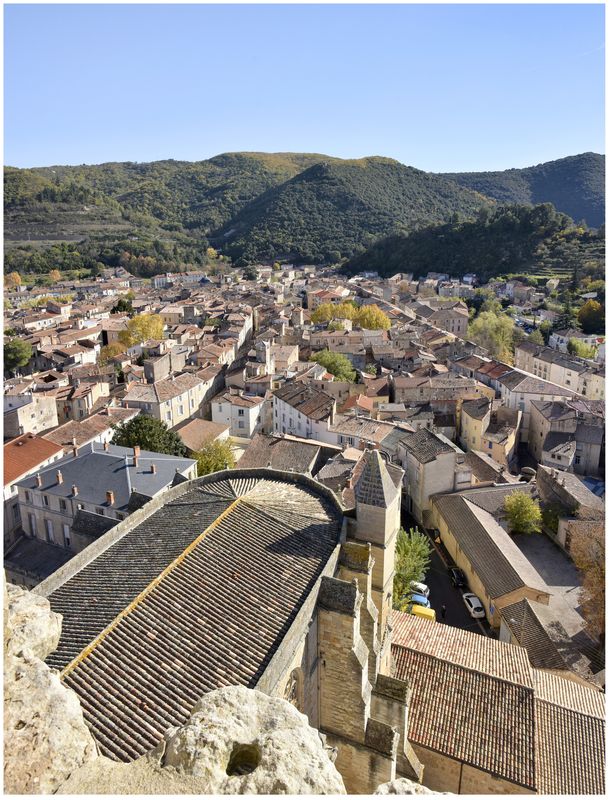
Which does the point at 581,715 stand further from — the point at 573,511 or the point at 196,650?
the point at 573,511

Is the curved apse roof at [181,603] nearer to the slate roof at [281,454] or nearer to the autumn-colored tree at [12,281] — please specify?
the slate roof at [281,454]

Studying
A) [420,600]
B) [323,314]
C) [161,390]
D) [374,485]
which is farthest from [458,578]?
[323,314]

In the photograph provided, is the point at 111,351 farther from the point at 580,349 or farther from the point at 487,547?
the point at 580,349

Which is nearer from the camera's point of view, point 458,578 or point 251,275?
point 458,578

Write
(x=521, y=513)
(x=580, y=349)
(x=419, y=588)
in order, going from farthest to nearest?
(x=580, y=349) < (x=521, y=513) < (x=419, y=588)

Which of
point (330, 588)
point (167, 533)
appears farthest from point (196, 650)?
point (167, 533)
